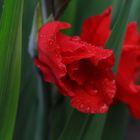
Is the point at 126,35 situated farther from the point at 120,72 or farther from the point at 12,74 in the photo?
the point at 12,74

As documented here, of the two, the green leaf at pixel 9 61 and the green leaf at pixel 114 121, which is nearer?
the green leaf at pixel 9 61

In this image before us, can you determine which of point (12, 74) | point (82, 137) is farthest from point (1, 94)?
point (82, 137)

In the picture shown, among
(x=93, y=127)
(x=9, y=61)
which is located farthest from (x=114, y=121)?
(x=9, y=61)

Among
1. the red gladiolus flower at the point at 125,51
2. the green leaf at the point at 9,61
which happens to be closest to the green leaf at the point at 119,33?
the red gladiolus flower at the point at 125,51

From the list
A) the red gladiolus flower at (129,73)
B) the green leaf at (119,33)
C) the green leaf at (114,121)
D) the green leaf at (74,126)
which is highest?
the green leaf at (119,33)

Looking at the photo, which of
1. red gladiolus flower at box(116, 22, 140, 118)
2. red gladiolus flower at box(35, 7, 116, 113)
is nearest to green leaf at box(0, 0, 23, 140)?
red gladiolus flower at box(35, 7, 116, 113)

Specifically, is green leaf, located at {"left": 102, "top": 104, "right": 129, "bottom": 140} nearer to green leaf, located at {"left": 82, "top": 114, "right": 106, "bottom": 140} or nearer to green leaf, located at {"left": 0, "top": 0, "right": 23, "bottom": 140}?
green leaf, located at {"left": 82, "top": 114, "right": 106, "bottom": 140}

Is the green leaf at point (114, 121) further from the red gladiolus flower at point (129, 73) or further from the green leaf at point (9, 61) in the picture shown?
the green leaf at point (9, 61)
